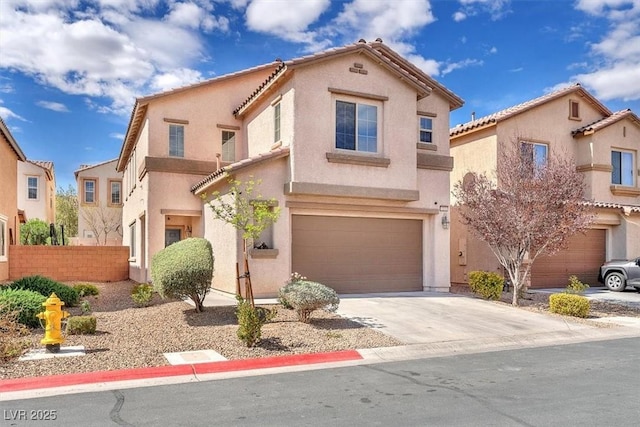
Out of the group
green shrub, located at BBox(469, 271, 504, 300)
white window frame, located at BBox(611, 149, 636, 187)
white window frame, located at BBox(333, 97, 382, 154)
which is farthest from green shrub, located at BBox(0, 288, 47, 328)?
white window frame, located at BBox(611, 149, 636, 187)

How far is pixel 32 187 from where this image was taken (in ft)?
123

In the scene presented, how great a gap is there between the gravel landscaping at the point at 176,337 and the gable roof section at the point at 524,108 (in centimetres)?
1059

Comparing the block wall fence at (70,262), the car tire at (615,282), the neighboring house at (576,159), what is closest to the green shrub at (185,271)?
the block wall fence at (70,262)

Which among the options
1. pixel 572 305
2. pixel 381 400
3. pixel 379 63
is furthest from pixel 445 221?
pixel 381 400

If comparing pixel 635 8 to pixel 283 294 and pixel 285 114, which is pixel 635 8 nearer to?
pixel 285 114

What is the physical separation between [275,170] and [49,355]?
26.0 ft

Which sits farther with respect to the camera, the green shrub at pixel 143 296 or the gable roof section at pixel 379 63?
the gable roof section at pixel 379 63

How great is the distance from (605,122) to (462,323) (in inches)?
601

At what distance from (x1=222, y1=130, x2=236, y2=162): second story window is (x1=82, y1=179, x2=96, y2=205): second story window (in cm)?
2115

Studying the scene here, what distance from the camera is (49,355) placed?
8.49 metres

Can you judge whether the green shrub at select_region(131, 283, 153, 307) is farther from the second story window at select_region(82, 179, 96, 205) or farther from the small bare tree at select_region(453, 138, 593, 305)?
the second story window at select_region(82, 179, 96, 205)

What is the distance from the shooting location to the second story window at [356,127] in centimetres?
1548

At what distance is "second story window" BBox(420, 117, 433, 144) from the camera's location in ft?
59.2

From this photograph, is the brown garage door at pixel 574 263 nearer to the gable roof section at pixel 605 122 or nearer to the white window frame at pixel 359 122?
the gable roof section at pixel 605 122
